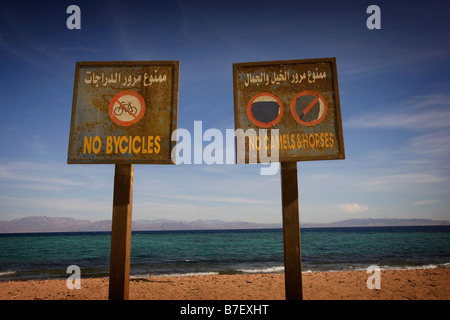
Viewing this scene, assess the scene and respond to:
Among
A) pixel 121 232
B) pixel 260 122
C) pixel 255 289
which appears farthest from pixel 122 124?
pixel 255 289

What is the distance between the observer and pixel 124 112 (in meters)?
4.95

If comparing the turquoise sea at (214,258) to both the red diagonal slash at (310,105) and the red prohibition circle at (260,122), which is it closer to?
the red prohibition circle at (260,122)

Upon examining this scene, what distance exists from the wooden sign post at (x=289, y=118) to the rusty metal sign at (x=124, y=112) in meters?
1.39

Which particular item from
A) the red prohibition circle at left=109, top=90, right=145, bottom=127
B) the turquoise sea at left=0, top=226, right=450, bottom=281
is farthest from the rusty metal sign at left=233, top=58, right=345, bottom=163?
the turquoise sea at left=0, top=226, right=450, bottom=281

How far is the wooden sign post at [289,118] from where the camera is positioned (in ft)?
15.7

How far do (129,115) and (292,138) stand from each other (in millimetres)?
3174

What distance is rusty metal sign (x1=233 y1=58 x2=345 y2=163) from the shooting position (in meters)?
4.83

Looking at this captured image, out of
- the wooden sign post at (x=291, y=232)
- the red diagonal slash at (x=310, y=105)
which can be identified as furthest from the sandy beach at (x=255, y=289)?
the red diagonal slash at (x=310, y=105)

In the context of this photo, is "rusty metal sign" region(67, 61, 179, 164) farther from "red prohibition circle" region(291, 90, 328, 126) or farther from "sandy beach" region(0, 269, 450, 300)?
"sandy beach" region(0, 269, 450, 300)

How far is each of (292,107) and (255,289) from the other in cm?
865

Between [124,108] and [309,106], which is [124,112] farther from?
[309,106]
